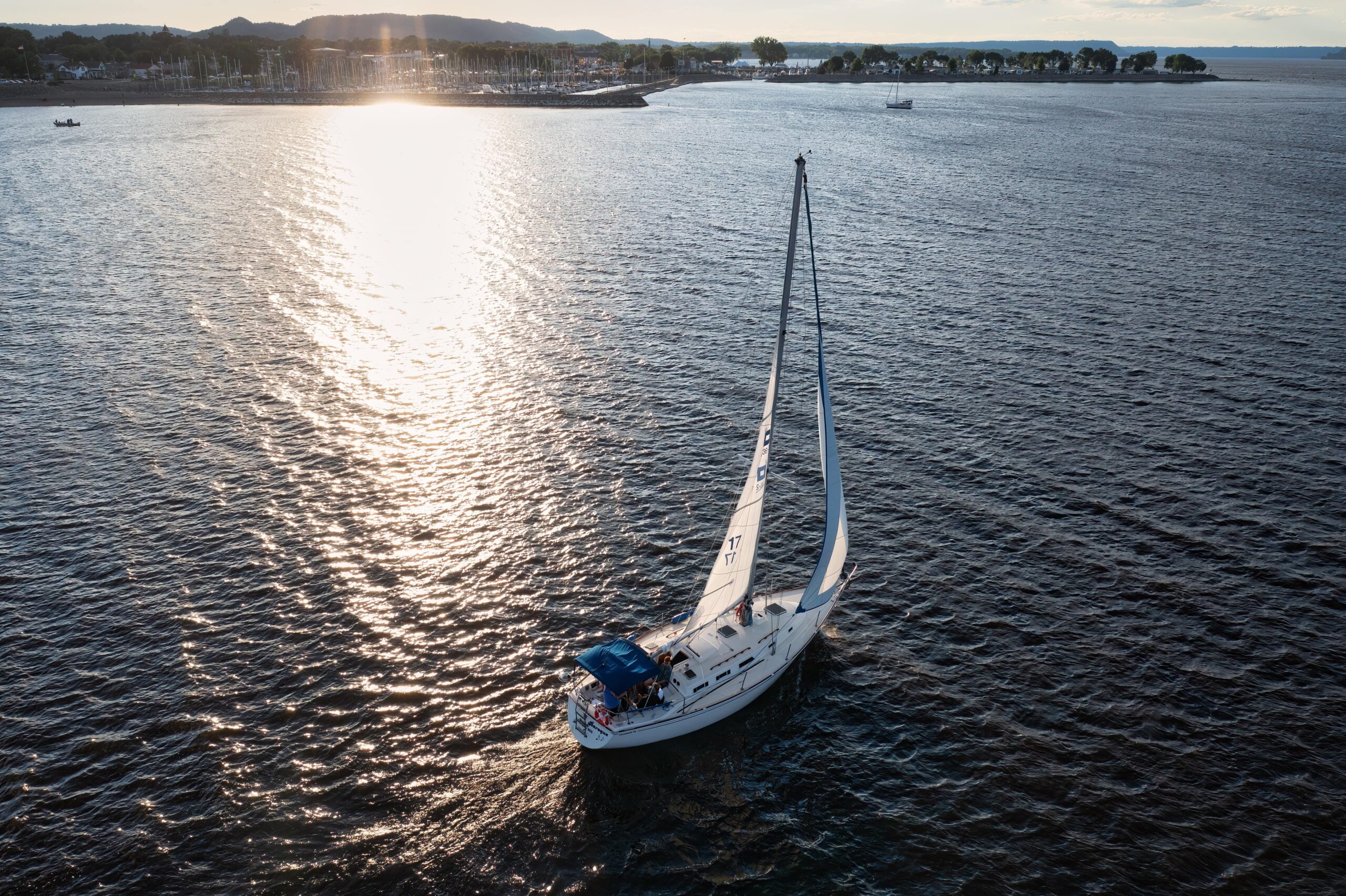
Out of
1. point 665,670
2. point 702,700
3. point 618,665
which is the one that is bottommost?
point 702,700

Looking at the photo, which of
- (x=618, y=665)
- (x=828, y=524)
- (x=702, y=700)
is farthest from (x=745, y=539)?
(x=618, y=665)

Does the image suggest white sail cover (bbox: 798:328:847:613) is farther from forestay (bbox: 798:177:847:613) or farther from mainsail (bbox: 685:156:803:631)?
mainsail (bbox: 685:156:803:631)

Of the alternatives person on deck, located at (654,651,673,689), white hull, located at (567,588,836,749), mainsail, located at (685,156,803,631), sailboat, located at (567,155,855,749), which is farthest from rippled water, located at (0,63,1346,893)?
mainsail, located at (685,156,803,631)

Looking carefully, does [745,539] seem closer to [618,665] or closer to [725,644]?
[725,644]

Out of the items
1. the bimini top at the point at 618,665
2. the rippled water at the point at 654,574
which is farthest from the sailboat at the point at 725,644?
the rippled water at the point at 654,574

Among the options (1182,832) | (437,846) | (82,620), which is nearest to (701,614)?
(437,846)

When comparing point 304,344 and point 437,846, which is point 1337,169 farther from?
point 437,846
